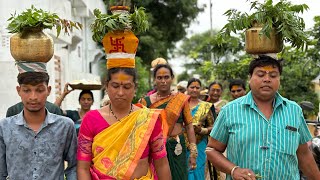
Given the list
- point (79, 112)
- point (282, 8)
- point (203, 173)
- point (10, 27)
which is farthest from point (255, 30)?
point (79, 112)

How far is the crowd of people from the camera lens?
3.87 m

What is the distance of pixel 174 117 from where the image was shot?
6750 millimetres

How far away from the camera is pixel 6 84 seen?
10477 millimetres

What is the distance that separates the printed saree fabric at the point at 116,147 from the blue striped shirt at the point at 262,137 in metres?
0.62

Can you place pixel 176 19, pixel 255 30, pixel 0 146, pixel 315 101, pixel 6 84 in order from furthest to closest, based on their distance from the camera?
pixel 176 19 → pixel 315 101 → pixel 6 84 → pixel 255 30 → pixel 0 146

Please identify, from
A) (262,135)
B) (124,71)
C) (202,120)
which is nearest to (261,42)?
(262,135)

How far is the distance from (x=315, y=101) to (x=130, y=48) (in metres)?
12.7

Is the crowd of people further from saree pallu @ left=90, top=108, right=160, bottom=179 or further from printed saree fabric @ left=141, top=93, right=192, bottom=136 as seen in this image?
printed saree fabric @ left=141, top=93, right=192, bottom=136

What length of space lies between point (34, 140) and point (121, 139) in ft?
2.21

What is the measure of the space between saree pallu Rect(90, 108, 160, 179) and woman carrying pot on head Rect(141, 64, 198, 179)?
246cm

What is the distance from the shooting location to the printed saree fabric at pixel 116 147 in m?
4.05

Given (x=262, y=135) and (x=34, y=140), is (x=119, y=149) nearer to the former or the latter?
(x=34, y=140)

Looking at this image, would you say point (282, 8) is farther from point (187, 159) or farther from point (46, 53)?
point (187, 159)

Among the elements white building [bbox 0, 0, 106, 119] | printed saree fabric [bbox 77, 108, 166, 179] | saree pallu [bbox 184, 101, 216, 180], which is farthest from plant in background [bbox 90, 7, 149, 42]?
saree pallu [bbox 184, 101, 216, 180]
